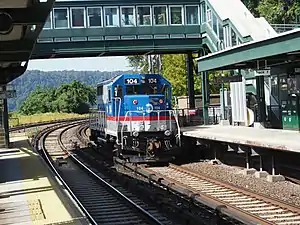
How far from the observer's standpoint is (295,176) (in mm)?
15484

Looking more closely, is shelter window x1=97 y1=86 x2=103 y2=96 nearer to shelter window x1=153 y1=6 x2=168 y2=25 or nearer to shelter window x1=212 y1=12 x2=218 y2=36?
shelter window x1=153 y1=6 x2=168 y2=25

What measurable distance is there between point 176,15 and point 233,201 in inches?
911

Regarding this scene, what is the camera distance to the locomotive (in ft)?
67.9

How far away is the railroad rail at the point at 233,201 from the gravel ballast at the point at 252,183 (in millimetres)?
605

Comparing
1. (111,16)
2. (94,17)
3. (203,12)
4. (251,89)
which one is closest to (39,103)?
(94,17)

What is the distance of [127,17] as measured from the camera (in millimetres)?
33062

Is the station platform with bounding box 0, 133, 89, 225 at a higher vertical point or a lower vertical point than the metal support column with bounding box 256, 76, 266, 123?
lower

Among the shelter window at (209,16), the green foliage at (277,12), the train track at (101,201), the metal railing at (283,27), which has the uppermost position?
the green foliage at (277,12)

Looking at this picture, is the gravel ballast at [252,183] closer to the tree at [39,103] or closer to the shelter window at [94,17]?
the shelter window at [94,17]

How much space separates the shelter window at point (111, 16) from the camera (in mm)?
32781

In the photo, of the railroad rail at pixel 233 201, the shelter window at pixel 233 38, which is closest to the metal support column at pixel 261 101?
the shelter window at pixel 233 38

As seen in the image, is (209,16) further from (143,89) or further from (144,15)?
(143,89)

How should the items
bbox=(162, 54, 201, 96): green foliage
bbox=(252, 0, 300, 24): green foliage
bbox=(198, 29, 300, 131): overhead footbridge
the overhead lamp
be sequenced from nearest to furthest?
the overhead lamp → bbox=(198, 29, 300, 131): overhead footbridge → bbox=(252, 0, 300, 24): green foliage → bbox=(162, 54, 201, 96): green foliage

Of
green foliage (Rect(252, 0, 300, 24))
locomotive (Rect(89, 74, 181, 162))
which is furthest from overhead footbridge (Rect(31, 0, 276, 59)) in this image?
locomotive (Rect(89, 74, 181, 162))
